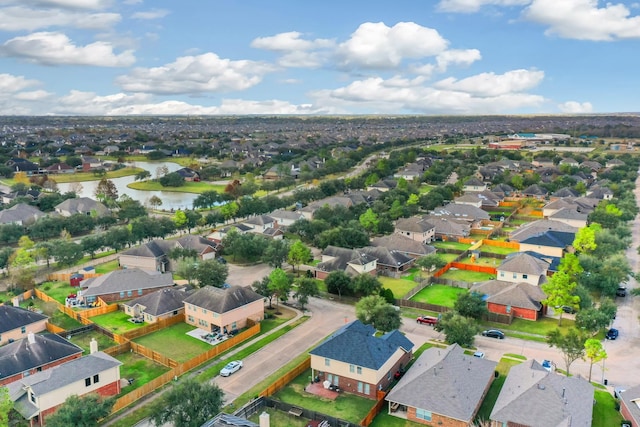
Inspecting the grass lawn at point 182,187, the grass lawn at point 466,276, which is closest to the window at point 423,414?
the grass lawn at point 466,276

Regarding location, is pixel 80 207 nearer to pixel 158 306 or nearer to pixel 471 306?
pixel 158 306

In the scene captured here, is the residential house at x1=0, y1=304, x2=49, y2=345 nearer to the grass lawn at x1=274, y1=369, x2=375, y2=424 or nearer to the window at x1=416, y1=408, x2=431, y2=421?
the grass lawn at x1=274, y1=369, x2=375, y2=424

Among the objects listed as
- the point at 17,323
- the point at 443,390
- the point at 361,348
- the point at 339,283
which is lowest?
the point at 17,323

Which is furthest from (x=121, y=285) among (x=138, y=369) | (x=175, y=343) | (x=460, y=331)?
(x=460, y=331)

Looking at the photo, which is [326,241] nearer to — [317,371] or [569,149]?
[317,371]

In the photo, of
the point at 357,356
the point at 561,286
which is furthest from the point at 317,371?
the point at 561,286
